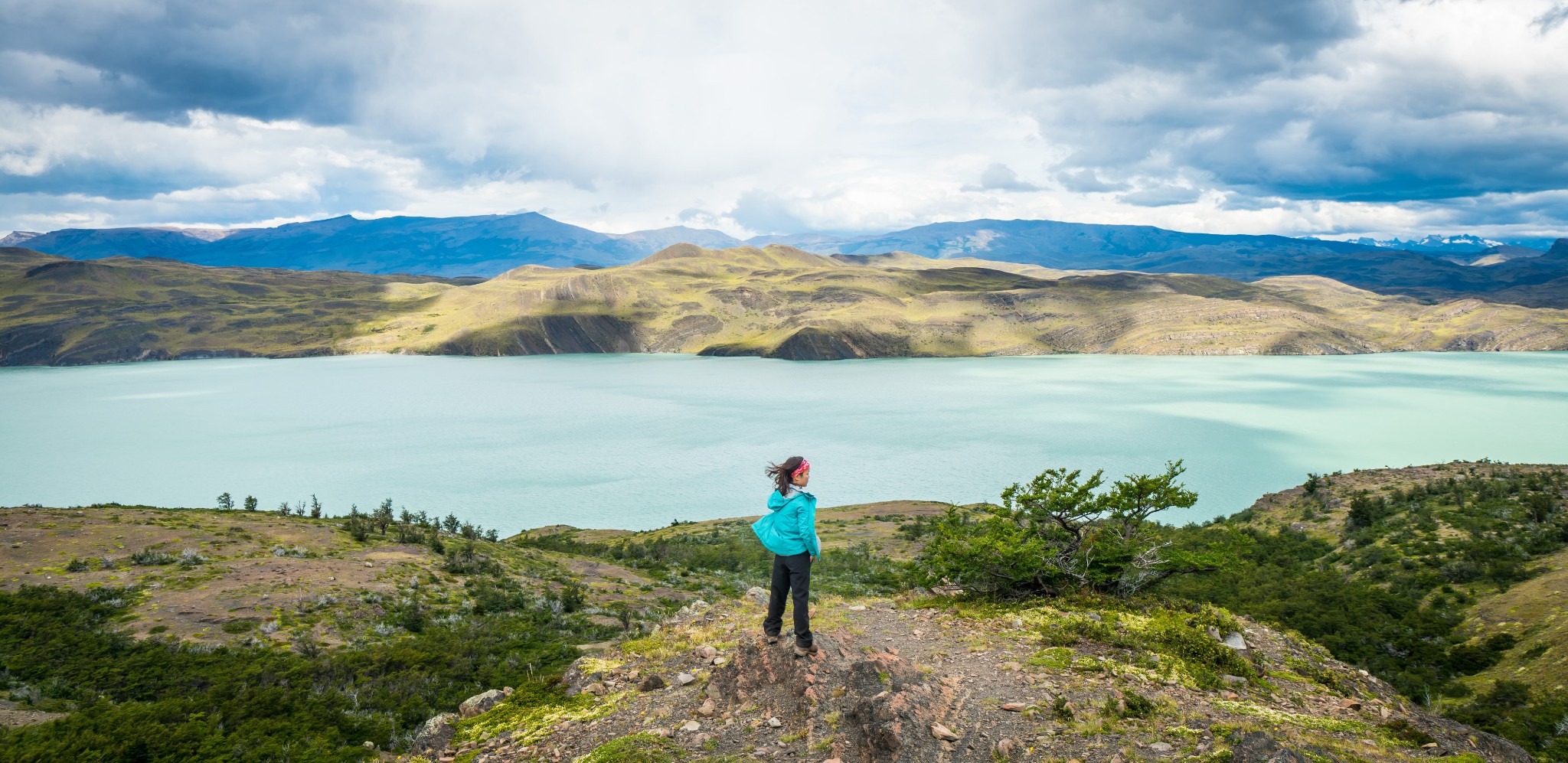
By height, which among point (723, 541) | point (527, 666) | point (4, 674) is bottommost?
point (723, 541)

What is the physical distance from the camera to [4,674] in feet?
29.4

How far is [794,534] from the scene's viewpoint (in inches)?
323

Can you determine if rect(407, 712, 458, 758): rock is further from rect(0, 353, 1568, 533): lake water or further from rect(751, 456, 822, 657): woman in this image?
rect(0, 353, 1568, 533): lake water

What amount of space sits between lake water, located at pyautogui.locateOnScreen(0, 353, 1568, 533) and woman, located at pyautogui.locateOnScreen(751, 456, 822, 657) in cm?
3398

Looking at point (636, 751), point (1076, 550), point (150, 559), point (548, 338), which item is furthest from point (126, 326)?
point (1076, 550)

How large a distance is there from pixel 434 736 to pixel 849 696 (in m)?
4.78

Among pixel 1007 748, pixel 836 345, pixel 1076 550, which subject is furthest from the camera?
pixel 836 345

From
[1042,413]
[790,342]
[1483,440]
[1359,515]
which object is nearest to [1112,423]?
[1042,413]

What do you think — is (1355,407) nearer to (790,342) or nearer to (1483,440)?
(1483,440)

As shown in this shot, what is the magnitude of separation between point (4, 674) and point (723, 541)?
21066 millimetres

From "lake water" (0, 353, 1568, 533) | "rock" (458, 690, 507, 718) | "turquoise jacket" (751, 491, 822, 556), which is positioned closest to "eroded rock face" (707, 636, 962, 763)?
"turquoise jacket" (751, 491, 822, 556)

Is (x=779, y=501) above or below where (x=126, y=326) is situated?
below

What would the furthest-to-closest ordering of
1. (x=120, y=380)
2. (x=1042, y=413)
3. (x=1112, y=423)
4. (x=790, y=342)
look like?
1. (x=790, y=342)
2. (x=120, y=380)
3. (x=1042, y=413)
4. (x=1112, y=423)

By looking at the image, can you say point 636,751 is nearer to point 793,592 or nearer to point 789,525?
point 793,592
